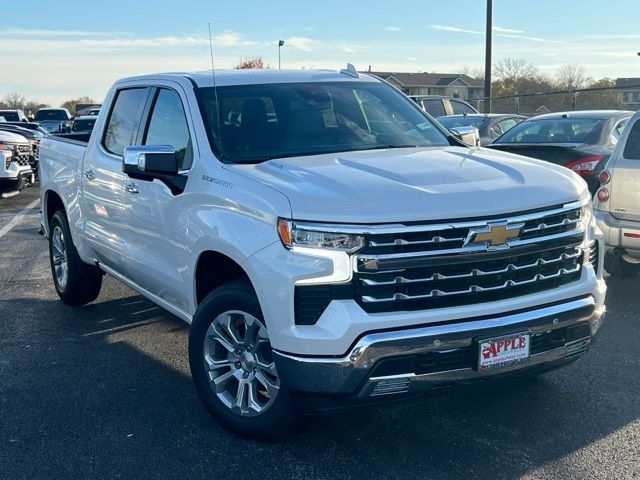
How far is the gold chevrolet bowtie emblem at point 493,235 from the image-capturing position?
3.71m

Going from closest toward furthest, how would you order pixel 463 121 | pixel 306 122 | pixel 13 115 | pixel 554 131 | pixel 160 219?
pixel 160 219 → pixel 306 122 → pixel 554 131 → pixel 463 121 → pixel 13 115

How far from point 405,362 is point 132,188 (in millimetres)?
2619

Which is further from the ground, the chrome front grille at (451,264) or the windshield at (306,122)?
the windshield at (306,122)

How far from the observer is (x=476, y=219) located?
3725mm

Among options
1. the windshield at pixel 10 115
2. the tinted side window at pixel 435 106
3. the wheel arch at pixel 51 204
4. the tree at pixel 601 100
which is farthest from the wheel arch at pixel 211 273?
the windshield at pixel 10 115

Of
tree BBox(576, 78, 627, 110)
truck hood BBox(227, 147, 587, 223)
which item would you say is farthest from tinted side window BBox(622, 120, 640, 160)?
tree BBox(576, 78, 627, 110)

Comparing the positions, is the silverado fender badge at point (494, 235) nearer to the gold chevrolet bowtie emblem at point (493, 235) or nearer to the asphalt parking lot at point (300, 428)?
the gold chevrolet bowtie emblem at point (493, 235)

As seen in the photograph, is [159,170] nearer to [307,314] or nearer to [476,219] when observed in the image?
[307,314]

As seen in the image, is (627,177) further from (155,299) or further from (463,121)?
(463,121)

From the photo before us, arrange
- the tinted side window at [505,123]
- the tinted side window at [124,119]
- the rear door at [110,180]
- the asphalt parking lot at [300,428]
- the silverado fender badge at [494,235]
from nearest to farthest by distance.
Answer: the silverado fender badge at [494,235]
the asphalt parking lot at [300,428]
the rear door at [110,180]
the tinted side window at [124,119]
the tinted side window at [505,123]

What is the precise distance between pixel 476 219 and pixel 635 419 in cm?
171

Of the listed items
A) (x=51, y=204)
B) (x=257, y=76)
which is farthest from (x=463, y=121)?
(x=257, y=76)

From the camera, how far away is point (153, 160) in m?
4.69

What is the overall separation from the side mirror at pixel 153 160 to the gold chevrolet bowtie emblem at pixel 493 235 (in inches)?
76.1
